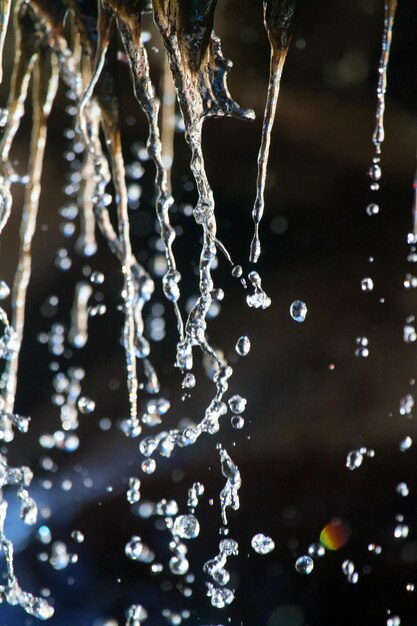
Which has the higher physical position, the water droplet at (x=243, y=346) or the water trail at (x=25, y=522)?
the water droplet at (x=243, y=346)

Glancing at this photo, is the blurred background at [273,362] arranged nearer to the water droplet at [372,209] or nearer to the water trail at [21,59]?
the water droplet at [372,209]

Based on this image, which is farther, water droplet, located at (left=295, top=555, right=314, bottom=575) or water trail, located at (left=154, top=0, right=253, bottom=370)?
water droplet, located at (left=295, top=555, right=314, bottom=575)

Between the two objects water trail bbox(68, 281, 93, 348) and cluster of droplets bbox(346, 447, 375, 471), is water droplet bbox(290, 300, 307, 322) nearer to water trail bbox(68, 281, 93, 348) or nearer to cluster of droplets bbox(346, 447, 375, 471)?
cluster of droplets bbox(346, 447, 375, 471)

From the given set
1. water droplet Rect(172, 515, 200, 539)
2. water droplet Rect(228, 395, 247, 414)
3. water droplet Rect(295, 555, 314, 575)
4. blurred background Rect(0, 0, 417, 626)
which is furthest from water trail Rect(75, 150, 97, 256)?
water droplet Rect(295, 555, 314, 575)

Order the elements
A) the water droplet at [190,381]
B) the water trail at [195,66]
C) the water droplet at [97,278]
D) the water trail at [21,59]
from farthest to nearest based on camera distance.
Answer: the water droplet at [97,278]
the water droplet at [190,381]
the water trail at [21,59]
the water trail at [195,66]

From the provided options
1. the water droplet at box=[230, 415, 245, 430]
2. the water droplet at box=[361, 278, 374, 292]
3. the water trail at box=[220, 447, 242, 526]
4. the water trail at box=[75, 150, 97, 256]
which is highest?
the water trail at box=[75, 150, 97, 256]

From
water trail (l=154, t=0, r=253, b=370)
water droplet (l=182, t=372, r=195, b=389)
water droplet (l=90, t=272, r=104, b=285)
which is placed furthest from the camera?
water droplet (l=90, t=272, r=104, b=285)

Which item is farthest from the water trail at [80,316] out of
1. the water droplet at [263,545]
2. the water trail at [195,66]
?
the water trail at [195,66]

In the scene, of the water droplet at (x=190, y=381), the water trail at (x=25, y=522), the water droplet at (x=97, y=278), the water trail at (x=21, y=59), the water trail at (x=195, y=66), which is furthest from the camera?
the water droplet at (x=97, y=278)

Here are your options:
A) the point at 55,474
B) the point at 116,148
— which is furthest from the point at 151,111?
the point at 55,474
